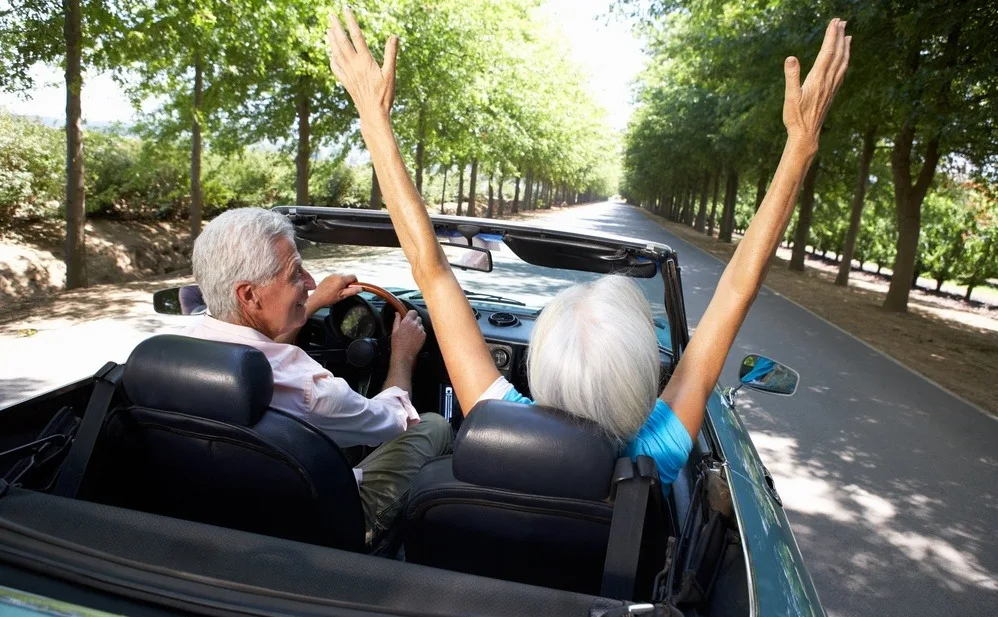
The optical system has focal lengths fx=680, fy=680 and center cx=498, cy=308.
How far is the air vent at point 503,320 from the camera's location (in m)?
4.00

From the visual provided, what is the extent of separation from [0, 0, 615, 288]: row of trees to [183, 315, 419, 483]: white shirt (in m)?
9.19

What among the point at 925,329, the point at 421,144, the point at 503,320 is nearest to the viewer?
the point at 503,320

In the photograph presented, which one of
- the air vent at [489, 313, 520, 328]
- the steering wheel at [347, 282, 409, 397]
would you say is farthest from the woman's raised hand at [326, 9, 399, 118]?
the air vent at [489, 313, 520, 328]

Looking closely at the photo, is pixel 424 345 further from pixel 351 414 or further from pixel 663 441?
pixel 663 441

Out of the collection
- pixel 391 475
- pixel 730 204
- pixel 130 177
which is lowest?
pixel 391 475

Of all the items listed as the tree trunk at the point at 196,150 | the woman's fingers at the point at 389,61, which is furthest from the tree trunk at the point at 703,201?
the woman's fingers at the point at 389,61

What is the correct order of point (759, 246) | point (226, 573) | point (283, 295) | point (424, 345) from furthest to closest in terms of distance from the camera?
point (424, 345), point (283, 295), point (759, 246), point (226, 573)

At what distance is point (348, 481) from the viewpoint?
5.81 feet

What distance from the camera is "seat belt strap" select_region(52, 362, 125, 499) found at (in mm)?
1647

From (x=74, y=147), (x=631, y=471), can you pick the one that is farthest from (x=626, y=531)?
(x=74, y=147)

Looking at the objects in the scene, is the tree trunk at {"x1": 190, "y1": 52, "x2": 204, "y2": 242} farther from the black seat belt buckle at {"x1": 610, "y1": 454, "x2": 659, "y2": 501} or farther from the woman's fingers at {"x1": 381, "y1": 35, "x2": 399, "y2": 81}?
the black seat belt buckle at {"x1": 610, "y1": 454, "x2": 659, "y2": 501}

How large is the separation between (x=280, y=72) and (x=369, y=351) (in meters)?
14.2

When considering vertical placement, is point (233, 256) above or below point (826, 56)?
below

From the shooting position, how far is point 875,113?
48.8 ft
